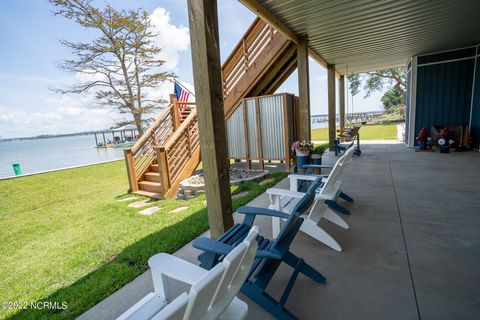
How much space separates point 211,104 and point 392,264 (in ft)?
7.03

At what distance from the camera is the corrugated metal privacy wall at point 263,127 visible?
20.0 feet

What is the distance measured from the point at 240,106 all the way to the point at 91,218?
439 centimetres

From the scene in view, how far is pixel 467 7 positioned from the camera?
4.36 metres

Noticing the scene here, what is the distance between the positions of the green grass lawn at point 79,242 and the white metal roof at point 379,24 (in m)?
3.19

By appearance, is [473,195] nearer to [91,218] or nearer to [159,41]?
[91,218]

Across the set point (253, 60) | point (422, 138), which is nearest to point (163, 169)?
point (253, 60)

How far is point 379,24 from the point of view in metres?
4.86

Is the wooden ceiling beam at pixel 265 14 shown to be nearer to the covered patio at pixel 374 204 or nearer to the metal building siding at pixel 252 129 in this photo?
the covered patio at pixel 374 204

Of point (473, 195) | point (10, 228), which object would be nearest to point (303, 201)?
point (473, 195)

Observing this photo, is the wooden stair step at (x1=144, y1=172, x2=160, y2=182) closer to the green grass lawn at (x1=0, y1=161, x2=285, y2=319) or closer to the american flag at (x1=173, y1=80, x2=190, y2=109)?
the green grass lawn at (x1=0, y1=161, x2=285, y2=319)

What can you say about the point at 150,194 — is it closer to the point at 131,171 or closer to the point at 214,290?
the point at 131,171

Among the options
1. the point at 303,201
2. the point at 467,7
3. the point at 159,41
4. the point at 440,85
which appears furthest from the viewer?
the point at 159,41

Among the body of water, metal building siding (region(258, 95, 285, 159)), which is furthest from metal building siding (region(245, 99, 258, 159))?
the body of water

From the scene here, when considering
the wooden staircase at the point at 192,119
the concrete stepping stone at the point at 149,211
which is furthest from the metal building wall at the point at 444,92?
the concrete stepping stone at the point at 149,211
